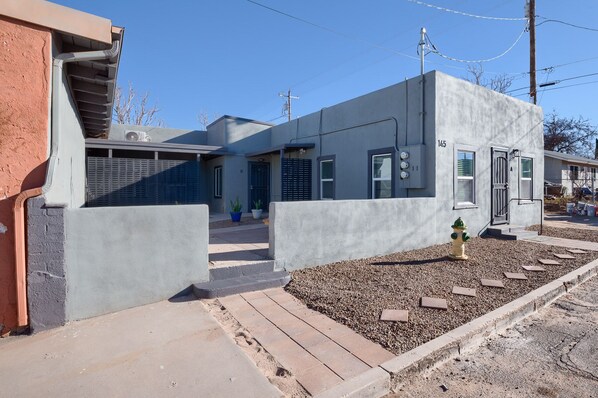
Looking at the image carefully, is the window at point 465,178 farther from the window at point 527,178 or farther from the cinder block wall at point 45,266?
the cinder block wall at point 45,266

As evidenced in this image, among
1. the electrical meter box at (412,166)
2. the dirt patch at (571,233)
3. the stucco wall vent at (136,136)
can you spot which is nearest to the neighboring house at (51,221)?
the electrical meter box at (412,166)

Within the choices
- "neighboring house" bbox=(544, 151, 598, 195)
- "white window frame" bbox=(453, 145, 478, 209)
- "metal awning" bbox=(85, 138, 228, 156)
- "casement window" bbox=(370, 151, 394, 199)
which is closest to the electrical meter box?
"casement window" bbox=(370, 151, 394, 199)

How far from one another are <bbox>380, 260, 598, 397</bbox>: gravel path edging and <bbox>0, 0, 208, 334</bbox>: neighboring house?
2.53m

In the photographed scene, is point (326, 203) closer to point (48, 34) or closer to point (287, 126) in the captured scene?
point (48, 34)

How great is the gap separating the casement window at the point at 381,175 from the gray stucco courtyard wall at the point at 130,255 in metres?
5.52

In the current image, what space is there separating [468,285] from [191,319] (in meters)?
3.61

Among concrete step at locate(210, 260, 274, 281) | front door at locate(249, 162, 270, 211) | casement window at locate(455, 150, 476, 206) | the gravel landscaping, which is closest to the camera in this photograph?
the gravel landscaping

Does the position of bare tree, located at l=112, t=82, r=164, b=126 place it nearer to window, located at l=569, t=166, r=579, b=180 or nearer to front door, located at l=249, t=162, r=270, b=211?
front door, located at l=249, t=162, r=270, b=211

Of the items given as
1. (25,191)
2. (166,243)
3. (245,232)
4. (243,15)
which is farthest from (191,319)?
(243,15)

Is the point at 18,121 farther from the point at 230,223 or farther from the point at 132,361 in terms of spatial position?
the point at 230,223

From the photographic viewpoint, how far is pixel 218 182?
13.4 m

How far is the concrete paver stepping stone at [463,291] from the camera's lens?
4066 millimetres

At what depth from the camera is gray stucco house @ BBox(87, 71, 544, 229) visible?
740 centimetres

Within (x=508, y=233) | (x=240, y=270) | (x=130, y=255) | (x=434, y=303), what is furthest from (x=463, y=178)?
(x=130, y=255)
